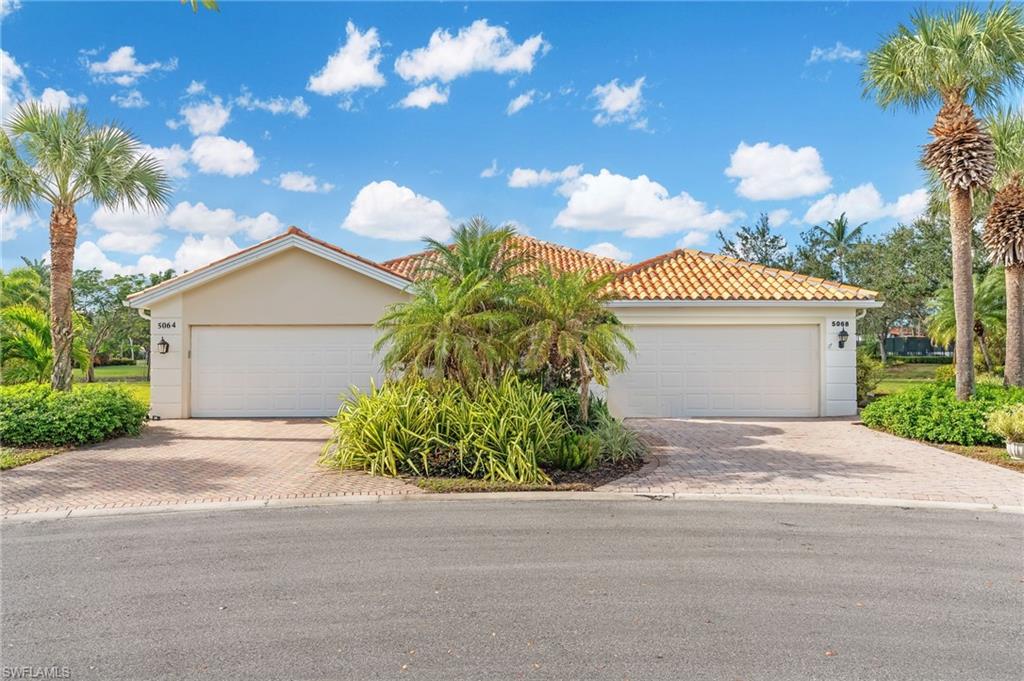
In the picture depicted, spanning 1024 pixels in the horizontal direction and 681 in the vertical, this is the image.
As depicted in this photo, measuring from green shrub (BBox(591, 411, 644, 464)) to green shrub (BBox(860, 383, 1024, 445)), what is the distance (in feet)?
18.6

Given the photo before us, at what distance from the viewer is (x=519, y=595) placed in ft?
15.1

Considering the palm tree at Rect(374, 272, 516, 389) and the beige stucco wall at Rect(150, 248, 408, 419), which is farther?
the beige stucco wall at Rect(150, 248, 408, 419)

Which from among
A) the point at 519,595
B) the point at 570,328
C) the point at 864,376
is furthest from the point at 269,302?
the point at 864,376

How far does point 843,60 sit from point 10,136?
1764 centimetres

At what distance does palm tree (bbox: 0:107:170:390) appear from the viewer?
11875 millimetres

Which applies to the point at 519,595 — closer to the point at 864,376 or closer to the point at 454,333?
the point at 454,333

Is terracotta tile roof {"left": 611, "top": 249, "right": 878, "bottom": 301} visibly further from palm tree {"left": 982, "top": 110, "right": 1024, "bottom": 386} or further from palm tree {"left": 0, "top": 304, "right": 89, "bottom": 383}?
palm tree {"left": 0, "top": 304, "right": 89, "bottom": 383}

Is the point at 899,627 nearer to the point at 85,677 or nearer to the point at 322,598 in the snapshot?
the point at 322,598

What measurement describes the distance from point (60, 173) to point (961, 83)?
1756cm

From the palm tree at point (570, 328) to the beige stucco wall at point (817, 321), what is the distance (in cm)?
532

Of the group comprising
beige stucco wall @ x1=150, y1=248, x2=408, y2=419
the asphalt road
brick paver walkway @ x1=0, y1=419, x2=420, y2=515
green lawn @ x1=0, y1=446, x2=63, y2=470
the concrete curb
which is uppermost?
beige stucco wall @ x1=150, y1=248, x2=408, y2=419

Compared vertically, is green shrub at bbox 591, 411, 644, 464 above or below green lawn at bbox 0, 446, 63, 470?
above

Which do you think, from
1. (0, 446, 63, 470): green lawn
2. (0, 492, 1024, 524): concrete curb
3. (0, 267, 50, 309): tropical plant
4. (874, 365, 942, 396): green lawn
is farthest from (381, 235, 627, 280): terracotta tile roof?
(874, 365, 942, 396): green lawn

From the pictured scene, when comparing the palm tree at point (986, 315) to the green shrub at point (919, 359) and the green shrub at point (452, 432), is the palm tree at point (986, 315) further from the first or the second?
the green shrub at point (452, 432)
